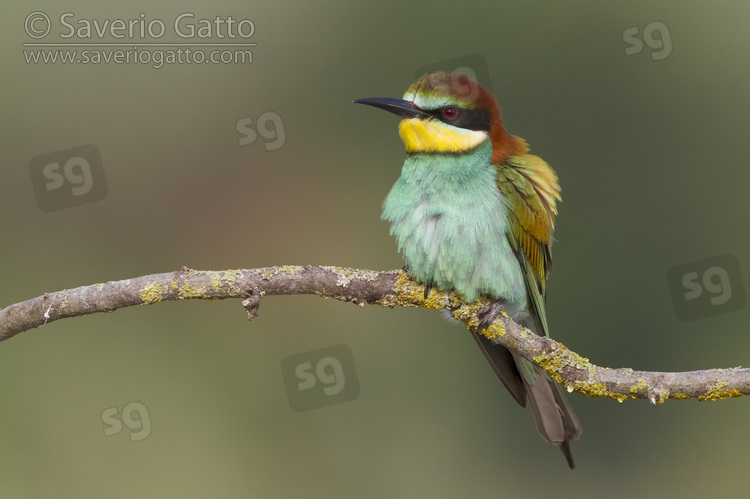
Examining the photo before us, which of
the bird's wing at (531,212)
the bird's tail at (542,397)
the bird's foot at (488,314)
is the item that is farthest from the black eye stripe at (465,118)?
the bird's tail at (542,397)

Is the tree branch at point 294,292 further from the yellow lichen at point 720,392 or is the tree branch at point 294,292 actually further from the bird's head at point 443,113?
the bird's head at point 443,113

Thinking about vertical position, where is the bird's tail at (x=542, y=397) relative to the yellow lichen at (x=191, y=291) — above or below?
below

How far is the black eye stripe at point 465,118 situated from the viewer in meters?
2.42

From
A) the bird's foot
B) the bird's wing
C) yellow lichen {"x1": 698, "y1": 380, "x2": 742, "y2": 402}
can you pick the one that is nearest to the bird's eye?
the bird's wing

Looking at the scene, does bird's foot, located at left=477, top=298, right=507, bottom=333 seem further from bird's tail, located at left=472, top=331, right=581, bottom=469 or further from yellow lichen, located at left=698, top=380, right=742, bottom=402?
yellow lichen, located at left=698, top=380, right=742, bottom=402

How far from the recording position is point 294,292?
2051mm

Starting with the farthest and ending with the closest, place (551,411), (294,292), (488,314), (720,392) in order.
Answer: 1. (551,411)
2. (488,314)
3. (294,292)
4. (720,392)

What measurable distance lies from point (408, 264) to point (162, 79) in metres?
3.73

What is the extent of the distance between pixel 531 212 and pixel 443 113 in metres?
0.36

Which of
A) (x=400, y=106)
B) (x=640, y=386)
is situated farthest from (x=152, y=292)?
(x=640, y=386)

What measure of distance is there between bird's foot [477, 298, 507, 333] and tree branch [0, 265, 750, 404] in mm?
176

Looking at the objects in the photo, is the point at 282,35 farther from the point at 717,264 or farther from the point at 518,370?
the point at 518,370

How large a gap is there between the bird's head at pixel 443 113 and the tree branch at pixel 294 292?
0.47 m

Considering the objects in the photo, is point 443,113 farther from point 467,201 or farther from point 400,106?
point 467,201
